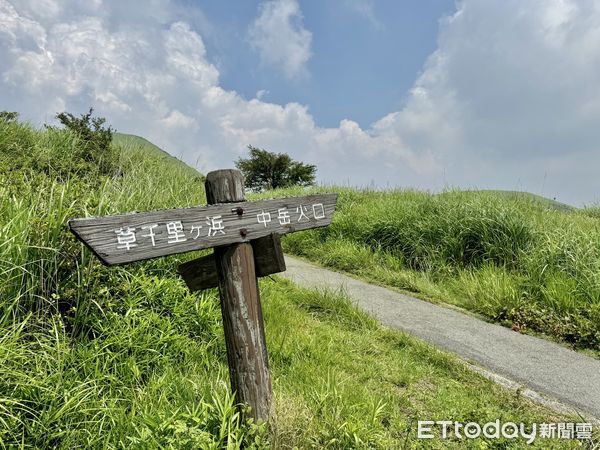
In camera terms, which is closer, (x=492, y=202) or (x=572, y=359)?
(x=572, y=359)

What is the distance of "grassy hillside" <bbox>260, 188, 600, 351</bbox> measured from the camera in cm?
466

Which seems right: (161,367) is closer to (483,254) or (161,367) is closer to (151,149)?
(483,254)

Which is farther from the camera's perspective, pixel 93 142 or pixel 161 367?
pixel 93 142

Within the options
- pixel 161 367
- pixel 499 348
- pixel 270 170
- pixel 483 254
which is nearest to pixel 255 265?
pixel 161 367

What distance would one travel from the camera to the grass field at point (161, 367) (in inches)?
85.7

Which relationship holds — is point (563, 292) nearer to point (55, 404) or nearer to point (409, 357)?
point (409, 357)

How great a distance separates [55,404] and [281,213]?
5.70 feet

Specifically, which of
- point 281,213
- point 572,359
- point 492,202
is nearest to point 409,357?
point 572,359

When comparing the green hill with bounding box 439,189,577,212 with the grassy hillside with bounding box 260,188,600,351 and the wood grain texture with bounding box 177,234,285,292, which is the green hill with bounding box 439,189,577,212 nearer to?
the grassy hillside with bounding box 260,188,600,351

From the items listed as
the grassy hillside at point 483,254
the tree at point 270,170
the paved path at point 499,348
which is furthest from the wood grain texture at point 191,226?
the tree at point 270,170

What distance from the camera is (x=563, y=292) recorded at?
4695 millimetres

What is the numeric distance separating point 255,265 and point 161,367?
1.23m

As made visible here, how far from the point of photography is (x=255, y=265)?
239 centimetres

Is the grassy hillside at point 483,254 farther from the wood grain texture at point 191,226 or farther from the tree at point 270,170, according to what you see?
the tree at point 270,170
